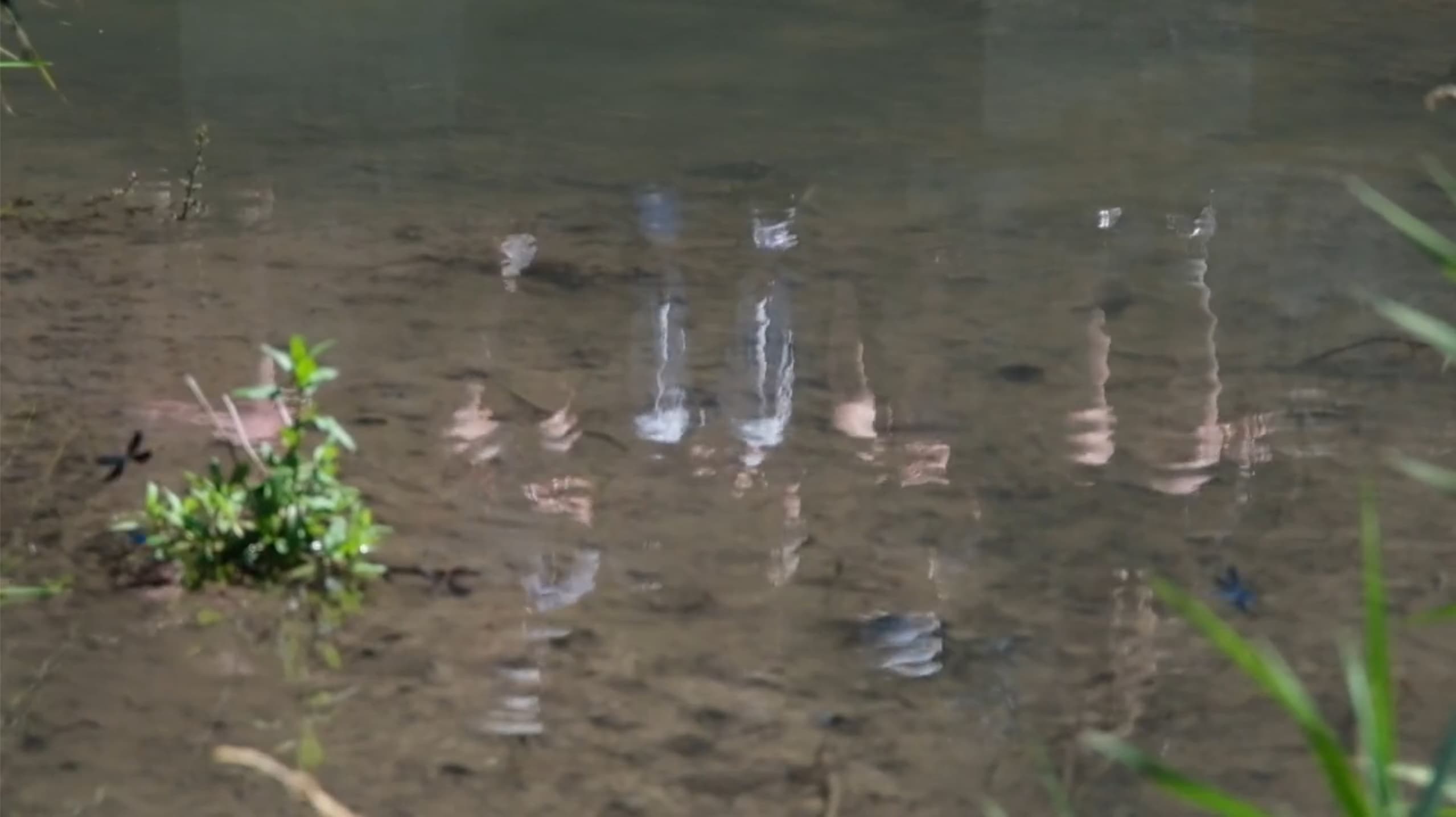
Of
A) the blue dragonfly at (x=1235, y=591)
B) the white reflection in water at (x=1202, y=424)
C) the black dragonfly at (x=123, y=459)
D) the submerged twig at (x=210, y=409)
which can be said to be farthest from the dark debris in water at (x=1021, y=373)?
the black dragonfly at (x=123, y=459)

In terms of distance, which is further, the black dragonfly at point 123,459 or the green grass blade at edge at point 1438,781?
the black dragonfly at point 123,459

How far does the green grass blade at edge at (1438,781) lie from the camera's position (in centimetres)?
83

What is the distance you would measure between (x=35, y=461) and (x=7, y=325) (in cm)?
73

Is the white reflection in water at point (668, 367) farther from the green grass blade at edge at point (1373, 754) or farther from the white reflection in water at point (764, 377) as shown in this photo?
the green grass blade at edge at point (1373, 754)

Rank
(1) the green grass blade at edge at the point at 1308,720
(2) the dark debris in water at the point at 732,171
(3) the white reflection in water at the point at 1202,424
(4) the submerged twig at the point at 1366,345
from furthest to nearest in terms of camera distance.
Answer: (2) the dark debris in water at the point at 732,171 → (4) the submerged twig at the point at 1366,345 → (3) the white reflection in water at the point at 1202,424 → (1) the green grass blade at edge at the point at 1308,720

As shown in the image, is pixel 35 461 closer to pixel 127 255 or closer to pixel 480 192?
pixel 127 255

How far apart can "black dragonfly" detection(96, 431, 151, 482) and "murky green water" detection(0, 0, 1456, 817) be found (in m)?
0.04

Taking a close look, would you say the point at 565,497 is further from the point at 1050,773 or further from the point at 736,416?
the point at 1050,773

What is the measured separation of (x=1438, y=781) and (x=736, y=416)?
2029 millimetres

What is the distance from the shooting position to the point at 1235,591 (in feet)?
7.32

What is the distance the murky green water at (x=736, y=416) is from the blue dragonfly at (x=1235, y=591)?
0.06ft

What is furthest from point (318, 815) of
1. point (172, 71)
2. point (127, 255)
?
point (172, 71)

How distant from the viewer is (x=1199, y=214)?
13.1 feet

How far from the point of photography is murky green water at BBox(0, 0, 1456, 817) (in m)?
1.90
